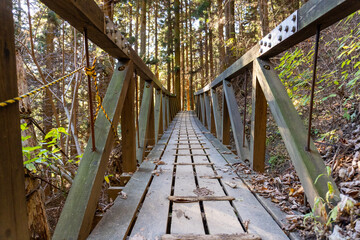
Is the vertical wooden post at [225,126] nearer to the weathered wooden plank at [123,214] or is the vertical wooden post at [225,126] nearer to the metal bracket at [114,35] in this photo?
the weathered wooden plank at [123,214]

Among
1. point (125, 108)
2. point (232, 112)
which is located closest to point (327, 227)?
point (125, 108)

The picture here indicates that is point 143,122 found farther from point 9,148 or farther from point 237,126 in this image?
point 9,148

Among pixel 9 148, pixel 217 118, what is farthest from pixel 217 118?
pixel 9 148

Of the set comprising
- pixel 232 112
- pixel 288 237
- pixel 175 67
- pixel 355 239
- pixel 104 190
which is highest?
pixel 175 67

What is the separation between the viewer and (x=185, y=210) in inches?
56.9

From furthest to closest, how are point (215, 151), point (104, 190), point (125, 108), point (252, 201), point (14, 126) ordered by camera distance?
point (104, 190), point (215, 151), point (125, 108), point (252, 201), point (14, 126)

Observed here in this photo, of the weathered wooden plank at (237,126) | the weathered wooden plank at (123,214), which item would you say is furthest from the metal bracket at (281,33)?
the weathered wooden plank at (123,214)

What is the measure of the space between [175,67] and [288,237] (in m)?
14.6

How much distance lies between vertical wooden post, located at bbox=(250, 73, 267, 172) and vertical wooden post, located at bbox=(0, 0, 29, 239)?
6.31ft

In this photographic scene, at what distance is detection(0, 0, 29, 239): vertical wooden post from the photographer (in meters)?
0.69

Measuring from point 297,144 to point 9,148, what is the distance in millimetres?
1481

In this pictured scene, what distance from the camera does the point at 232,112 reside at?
9.76 ft

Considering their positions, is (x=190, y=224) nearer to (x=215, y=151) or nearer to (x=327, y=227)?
(x=327, y=227)

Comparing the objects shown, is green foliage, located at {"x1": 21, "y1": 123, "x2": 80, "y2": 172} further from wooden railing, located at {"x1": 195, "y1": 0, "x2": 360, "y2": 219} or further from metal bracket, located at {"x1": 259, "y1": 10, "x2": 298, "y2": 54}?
metal bracket, located at {"x1": 259, "y1": 10, "x2": 298, "y2": 54}
